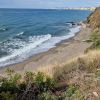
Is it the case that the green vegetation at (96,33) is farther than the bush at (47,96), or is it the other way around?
the green vegetation at (96,33)

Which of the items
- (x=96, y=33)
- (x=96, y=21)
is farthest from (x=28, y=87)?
(x=96, y=21)

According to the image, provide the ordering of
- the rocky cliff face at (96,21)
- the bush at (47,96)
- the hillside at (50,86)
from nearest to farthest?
1. the bush at (47,96)
2. the hillside at (50,86)
3. the rocky cliff face at (96,21)

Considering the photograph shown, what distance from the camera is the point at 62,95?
9031 mm

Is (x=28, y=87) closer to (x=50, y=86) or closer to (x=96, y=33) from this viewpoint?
(x=50, y=86)

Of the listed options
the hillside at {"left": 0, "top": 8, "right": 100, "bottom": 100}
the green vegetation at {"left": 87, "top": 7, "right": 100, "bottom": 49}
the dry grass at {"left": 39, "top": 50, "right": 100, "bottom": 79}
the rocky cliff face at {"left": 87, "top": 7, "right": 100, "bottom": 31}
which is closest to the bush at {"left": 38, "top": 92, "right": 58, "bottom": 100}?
the hillside at {"left": 0, "top": 8, "right": 100, "bottom": 100}

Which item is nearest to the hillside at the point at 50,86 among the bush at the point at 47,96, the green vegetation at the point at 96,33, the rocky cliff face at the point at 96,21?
the bush at the point at 47,96

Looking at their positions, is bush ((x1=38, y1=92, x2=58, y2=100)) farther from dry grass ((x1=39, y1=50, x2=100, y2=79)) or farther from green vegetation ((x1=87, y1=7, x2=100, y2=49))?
green vegetation ((x1=87, y1=7, x2=100, y2=49))

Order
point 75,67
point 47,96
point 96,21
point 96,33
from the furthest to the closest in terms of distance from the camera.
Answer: point 96,21
point 96,33
point 75,67
point 47,96

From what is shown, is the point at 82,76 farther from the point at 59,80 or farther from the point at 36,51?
the point at 36,51

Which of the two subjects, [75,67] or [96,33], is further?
[96,33]

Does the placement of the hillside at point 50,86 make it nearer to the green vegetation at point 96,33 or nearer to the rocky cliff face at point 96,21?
the green vegetation at point 96,33

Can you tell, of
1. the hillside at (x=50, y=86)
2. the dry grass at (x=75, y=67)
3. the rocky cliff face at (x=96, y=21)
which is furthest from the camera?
the rocky cliff face at (x=96, y=21)

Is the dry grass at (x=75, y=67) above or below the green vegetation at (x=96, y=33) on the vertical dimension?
above

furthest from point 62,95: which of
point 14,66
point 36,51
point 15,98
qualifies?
point 36,51
